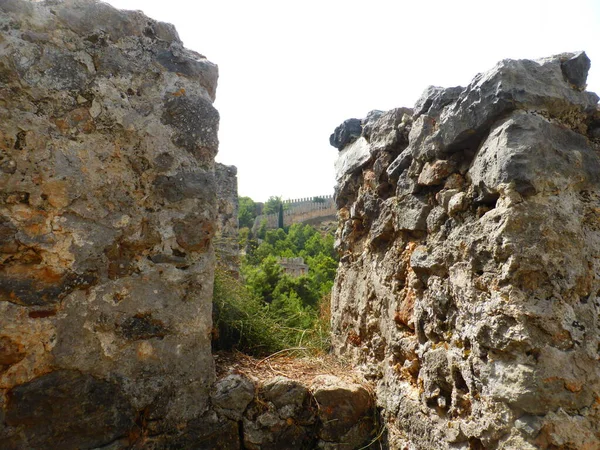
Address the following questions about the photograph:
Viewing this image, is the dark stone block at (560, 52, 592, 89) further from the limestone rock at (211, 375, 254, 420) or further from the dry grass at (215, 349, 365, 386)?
the limestone rock at (211, 375, 254, 420)

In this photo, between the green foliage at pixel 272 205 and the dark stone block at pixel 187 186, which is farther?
the green foliage at pixel 272 205

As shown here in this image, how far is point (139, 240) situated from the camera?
6.58ft

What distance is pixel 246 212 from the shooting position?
62.6ft

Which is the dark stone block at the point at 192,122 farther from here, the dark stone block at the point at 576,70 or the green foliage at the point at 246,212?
the green foliage at the point at 246,212

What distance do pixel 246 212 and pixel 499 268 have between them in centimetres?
1776

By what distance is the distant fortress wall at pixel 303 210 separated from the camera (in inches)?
802

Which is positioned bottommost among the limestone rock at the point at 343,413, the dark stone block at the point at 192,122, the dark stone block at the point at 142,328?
the limestone rock at the point at 343,413

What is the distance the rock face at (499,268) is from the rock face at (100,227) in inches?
36.1

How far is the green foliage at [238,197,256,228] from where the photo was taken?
1869 centimetres

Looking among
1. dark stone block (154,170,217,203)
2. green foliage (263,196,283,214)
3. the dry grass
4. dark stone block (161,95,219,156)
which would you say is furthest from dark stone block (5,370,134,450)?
green foliage (263,196,283,214)

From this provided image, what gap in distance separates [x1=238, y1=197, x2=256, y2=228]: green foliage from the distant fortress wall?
387mm

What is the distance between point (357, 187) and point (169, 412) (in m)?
1.65

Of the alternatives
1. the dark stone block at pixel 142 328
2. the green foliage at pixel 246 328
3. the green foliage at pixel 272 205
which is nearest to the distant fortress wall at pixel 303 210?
the green foliage at pixel 272 205

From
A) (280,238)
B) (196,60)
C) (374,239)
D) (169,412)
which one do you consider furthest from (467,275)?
(280,238)
